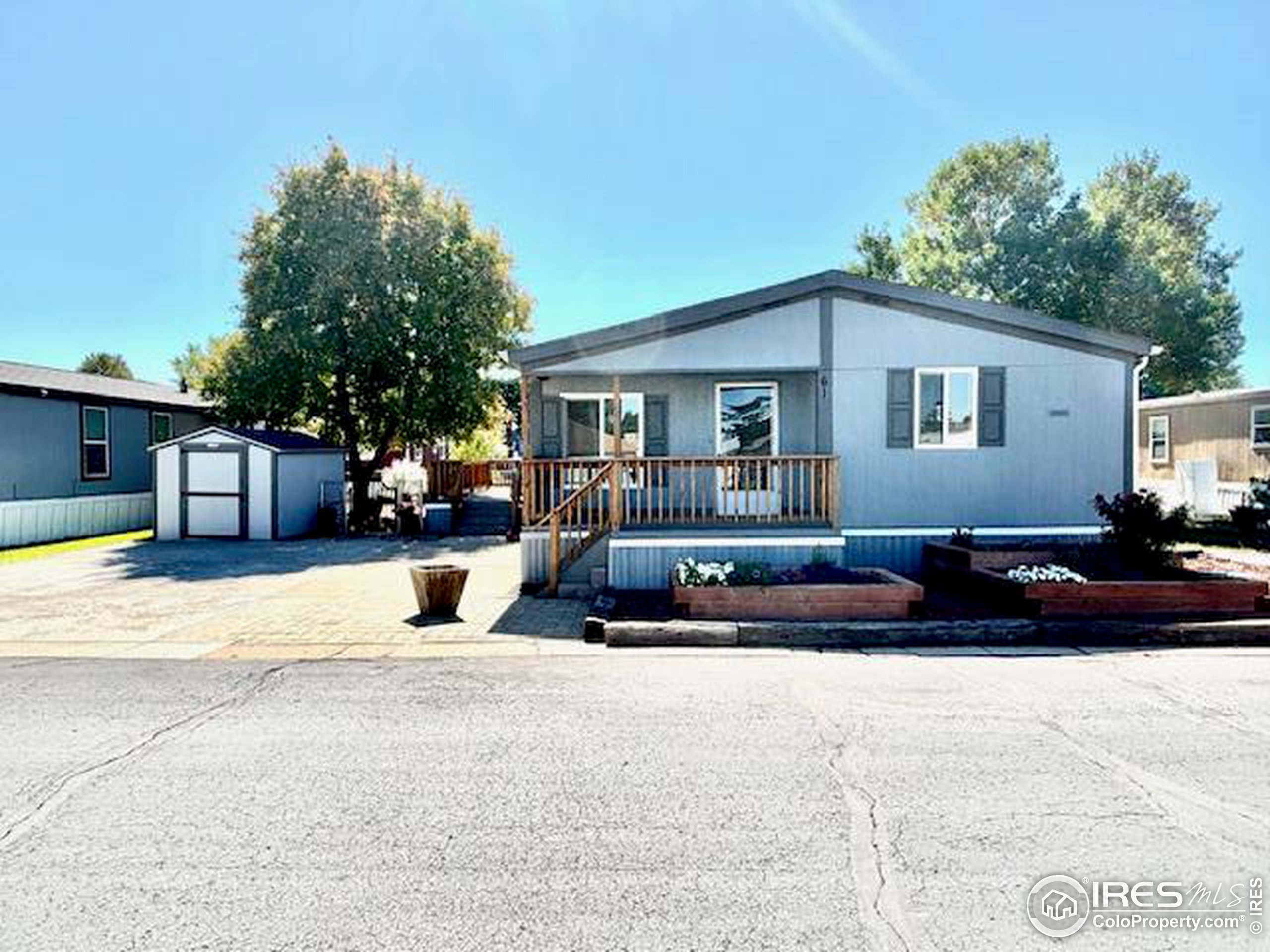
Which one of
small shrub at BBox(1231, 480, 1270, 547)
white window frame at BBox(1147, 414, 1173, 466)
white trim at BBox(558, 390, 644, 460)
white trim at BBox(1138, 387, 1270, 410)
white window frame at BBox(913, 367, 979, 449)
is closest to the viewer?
white window frame at BBox(913, 367, 979, 449)

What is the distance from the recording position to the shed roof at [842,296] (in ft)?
34.7

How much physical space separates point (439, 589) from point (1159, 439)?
2549 cm

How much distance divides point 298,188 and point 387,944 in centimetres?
2331

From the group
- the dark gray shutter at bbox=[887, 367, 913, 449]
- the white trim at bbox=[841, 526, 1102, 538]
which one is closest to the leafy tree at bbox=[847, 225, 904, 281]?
the dark gray shutter at bbox=[887, 367, 913, 449]

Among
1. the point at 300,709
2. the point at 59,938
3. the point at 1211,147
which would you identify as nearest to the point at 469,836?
the point at 59,938

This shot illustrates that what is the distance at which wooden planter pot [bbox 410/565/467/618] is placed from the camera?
344 inches

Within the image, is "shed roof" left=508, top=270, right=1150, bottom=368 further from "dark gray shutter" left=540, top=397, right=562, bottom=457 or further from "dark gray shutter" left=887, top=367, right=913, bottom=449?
"dark gray shutter" left=540, top=397, right=562, bottom=457

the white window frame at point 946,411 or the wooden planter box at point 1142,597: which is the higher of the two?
the white window frame at point 946,411

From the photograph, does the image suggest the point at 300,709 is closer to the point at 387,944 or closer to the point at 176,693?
the point at 176,693

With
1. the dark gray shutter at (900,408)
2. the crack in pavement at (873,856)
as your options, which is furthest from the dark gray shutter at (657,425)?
the crack in pavement at (873,856)

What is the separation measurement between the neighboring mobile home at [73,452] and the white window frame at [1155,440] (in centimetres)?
3189

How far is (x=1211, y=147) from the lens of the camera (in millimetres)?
28641

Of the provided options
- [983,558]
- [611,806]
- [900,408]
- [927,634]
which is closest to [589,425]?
[900,408]

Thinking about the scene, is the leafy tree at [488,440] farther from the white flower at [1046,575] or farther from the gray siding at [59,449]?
the white flower at [1046,575]
